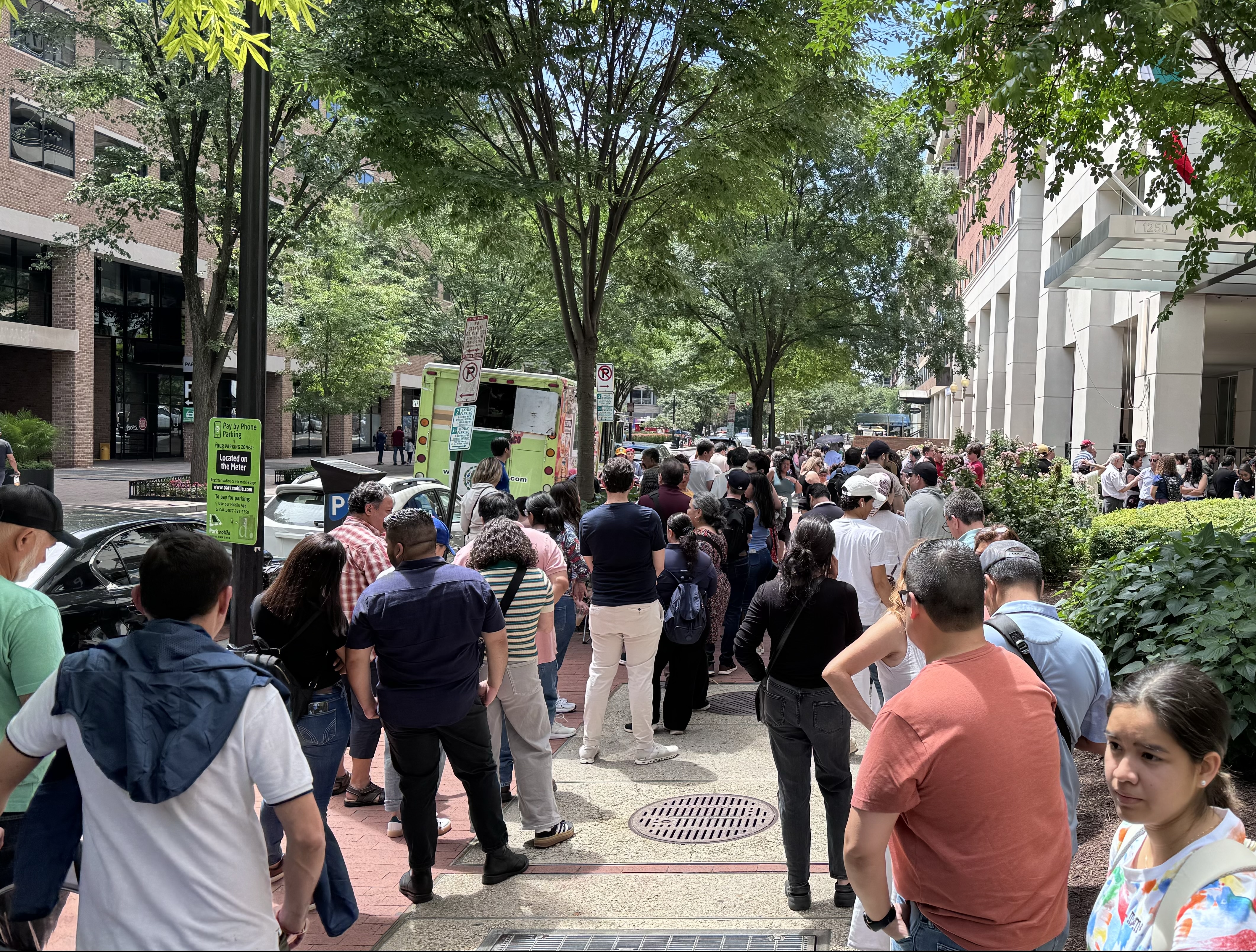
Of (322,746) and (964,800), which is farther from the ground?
(964,800)

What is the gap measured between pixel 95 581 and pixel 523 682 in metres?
4.66

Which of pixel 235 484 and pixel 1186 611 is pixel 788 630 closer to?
pixel 1186 611

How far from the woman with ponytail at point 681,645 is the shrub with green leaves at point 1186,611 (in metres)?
2.70

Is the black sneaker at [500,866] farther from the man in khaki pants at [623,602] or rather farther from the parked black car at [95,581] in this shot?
the parked black car at [95,581]

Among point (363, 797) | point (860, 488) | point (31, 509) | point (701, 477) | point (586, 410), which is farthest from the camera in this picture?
point (586, 410)

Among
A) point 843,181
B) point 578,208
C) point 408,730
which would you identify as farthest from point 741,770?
point 843,181

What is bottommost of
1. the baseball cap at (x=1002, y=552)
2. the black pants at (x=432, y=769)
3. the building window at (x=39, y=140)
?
the black pants at (x=432, y=769)

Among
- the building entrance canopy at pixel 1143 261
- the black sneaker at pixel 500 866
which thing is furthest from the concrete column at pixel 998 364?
the black sneaker at pixel 500 866

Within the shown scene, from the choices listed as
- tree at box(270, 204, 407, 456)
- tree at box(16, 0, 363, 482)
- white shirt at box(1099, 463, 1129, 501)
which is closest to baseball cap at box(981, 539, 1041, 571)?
tree at box(16, 0, 363, 482)

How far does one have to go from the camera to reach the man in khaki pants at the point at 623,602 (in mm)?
6945

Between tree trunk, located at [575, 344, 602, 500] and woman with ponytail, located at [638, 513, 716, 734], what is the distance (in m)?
6.88

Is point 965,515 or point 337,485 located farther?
point 337,485

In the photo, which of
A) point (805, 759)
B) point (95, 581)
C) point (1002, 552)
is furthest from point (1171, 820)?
point (95, 581)

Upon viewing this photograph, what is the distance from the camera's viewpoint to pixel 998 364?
150 feet
